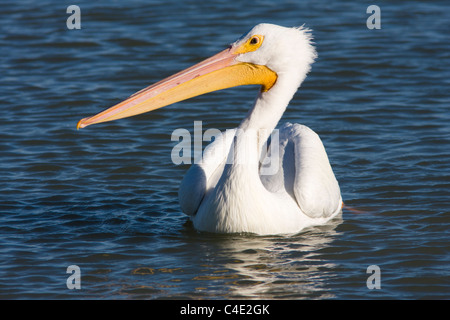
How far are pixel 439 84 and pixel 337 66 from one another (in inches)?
51.6

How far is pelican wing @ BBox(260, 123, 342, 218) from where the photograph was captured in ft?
19.4

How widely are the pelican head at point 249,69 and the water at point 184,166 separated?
106 cm

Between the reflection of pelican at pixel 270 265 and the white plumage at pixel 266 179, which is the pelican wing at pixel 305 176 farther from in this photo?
the reflection of pelican at pixel 270 265

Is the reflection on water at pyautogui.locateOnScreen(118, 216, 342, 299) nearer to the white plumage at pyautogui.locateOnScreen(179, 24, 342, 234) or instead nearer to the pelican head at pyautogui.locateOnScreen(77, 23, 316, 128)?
the white plumage at pyautogui.locateOnScreen(179, 24, 342, 234)

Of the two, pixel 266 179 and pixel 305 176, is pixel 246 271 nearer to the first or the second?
pixel 305 176

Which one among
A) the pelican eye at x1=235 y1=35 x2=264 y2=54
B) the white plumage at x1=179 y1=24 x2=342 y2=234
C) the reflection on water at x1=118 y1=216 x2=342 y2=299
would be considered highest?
the pelican eye at x1=235 y1=35 x2=264 y2=54

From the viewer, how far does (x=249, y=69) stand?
5750 mm

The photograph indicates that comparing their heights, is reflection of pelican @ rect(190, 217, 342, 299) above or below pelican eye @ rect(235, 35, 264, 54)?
below

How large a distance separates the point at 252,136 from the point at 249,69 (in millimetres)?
510

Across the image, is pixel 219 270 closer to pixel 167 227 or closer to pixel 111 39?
pixel 167 227

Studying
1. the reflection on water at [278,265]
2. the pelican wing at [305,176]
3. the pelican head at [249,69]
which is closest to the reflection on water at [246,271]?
the reflection on water at [278,265]

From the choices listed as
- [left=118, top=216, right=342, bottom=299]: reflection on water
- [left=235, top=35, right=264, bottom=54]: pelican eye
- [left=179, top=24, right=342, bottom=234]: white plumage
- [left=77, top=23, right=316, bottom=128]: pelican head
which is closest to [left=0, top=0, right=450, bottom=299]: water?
[left=118, top=216, right=342, bottom=299]: reflection on water
